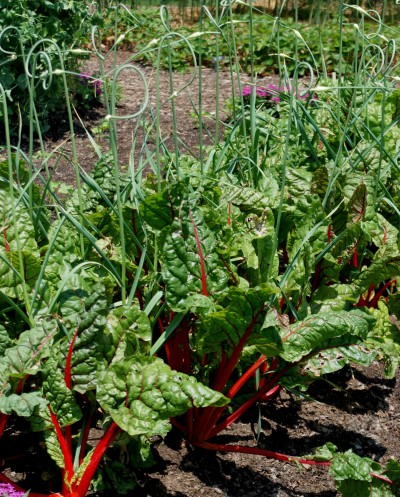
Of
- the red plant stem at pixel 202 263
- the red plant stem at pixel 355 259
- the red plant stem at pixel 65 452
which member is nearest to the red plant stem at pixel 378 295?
the red plant stem at pixel 355 259

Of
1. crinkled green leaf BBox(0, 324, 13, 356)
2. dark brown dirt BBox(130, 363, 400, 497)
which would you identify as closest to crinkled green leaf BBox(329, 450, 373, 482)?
dark brown dirt BBox(130, 363, 400, 497)

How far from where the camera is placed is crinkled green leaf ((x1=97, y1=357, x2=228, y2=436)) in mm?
1764

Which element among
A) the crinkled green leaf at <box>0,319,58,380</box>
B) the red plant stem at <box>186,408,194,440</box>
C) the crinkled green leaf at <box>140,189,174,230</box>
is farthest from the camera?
the red plant stem at <box>186,408,194,440</box>

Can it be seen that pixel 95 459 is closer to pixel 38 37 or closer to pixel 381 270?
pixel 381 270

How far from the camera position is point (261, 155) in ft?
10.4

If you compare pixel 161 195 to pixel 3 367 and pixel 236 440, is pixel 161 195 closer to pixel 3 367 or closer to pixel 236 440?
pixel 3 367

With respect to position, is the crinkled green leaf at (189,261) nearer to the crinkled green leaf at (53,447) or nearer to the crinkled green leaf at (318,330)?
the crinkled green leaf at (318,330)

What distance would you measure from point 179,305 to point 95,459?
0.45 m

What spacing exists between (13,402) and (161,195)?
2.23 ft

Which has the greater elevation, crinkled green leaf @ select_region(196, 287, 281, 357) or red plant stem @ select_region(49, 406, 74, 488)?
crinkled green leaf @ select_region(196, 287, 281, 357)

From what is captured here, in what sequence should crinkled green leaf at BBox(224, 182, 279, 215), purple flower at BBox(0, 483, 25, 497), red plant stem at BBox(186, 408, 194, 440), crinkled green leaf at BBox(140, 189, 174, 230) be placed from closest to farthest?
purple flower at BBox(0, 483, 25, 497), crinkled green leaf at BBox(140, 189, 174, 230), red plant stem at BBox(186, 408, 194, 440), crinkled green leaf at BBox(224, 182, 279, 215)

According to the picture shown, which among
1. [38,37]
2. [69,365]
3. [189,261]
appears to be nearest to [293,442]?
[189,261]

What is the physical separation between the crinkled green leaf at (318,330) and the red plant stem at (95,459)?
1.60 feet

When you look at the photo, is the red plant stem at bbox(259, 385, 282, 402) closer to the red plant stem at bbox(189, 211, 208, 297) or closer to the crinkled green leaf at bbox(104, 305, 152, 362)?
the red plant stem at bbox(189, 211, 208, 297)
